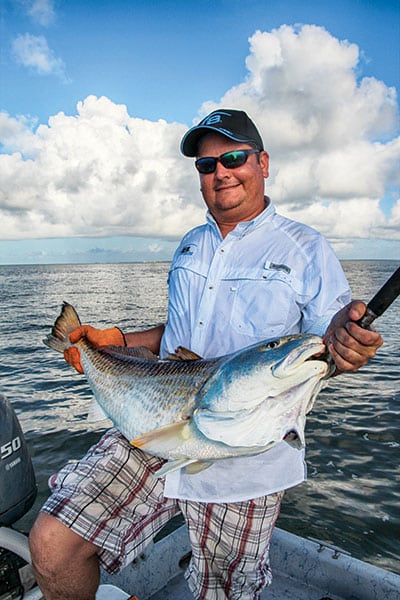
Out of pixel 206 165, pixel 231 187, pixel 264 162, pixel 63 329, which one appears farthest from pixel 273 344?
pixel 63 329

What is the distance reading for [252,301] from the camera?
325 cm

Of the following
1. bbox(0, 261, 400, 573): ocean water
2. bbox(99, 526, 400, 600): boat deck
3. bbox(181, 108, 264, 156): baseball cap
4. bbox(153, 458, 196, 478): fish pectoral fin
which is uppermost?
bbox(181, 108, 264, 156): baseball cap

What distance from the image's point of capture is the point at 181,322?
3.66 metres

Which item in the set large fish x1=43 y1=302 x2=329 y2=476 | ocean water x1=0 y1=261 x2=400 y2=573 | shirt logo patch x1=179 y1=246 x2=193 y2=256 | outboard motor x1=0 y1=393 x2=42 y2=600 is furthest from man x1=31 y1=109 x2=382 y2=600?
ocean water x1=0 y1=261 x2=400 y2=573

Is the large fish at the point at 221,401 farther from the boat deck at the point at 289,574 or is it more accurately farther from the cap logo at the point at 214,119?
the boat deck at the point at 289,574

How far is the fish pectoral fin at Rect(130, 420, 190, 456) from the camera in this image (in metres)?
2.55

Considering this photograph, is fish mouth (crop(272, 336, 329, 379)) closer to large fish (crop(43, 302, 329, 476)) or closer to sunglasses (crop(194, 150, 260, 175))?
large fish (crop(43, 302, 329, 476))

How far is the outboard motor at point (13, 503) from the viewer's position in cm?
307

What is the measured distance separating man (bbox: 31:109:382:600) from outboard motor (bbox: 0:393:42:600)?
0.96 feet

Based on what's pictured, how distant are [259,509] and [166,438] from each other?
37.3 inches

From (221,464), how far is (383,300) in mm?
1588

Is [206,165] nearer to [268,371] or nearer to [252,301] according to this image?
[252,301]

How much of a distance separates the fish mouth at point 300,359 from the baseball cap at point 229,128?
1.92m

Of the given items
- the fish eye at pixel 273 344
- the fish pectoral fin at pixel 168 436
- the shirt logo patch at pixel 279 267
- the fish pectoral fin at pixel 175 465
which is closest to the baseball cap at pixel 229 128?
the shirt logo patch at pixel 279 267
